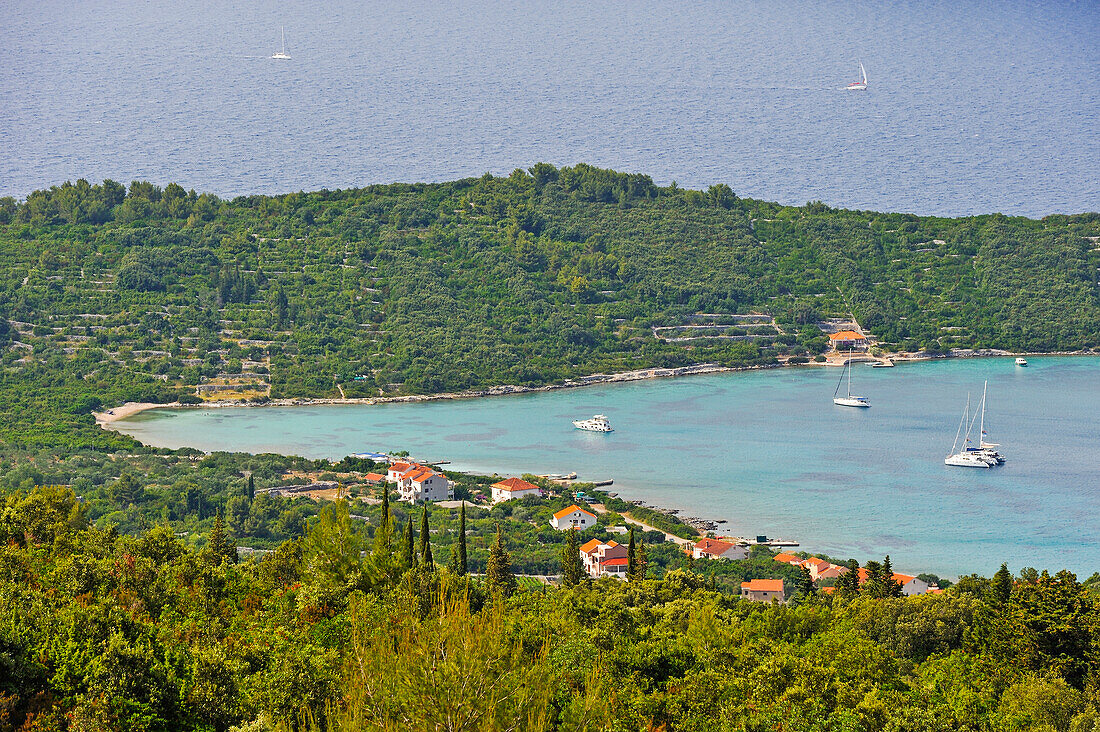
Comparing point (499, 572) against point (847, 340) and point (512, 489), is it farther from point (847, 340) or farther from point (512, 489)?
point (847, 340)

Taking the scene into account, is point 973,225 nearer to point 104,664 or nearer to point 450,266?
point 450,266

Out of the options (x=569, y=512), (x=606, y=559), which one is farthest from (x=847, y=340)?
(x=606, y=559)

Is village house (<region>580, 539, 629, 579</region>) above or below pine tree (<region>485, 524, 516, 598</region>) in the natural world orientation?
below

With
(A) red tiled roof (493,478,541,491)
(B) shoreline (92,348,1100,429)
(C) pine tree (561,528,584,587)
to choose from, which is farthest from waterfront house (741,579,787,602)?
(B) shoreline (92,348,1100,429)

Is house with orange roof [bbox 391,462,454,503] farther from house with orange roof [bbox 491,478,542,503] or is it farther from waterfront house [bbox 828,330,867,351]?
waterfront house [bbox 828,330,867,351]

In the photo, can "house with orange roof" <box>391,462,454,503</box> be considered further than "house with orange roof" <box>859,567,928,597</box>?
Yes

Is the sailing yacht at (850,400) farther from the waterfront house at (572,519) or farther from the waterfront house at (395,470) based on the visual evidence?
the waterfront house at (572,519)

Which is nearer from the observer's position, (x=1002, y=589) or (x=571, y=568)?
(x=1002, y=589)
